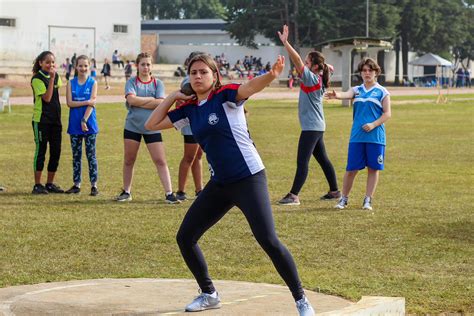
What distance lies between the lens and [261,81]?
689cm

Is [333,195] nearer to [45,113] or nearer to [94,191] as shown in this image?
[94,191]

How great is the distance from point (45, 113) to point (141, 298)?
7.08 meters

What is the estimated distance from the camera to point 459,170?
18.3 m

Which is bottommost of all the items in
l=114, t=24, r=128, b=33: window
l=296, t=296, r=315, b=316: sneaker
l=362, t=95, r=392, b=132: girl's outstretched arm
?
l=296, t=296, r=315, b=316: sneaker

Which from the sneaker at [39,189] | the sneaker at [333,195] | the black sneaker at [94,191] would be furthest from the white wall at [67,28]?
the sneaker at [333,195]

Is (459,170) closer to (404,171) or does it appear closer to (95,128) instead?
(404,171)

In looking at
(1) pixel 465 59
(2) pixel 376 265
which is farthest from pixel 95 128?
(1) pixel 465 59

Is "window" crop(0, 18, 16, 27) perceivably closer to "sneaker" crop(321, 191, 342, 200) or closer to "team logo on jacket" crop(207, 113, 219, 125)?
"sneaker" crop(321, 191, 342, 200)

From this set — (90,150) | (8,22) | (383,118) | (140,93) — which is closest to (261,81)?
(383,118)

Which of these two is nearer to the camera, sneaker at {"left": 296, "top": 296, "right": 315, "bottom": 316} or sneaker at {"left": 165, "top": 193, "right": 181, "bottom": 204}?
sneaker at {"left": 296, "top": 296, "right": 315, "bottom": 316}

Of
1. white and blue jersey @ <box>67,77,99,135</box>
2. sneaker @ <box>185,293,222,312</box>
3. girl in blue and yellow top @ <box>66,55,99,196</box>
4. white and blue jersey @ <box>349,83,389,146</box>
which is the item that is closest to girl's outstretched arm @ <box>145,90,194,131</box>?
sneaker @ <box>185,293,222,312</box>

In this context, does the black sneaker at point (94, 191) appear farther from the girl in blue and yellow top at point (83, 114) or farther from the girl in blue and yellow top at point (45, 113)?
the girl in blue and yellow top at point (45, 113)

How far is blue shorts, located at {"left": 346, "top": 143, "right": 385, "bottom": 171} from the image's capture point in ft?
42.2

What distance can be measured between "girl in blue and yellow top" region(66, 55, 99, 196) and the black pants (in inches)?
17.0
